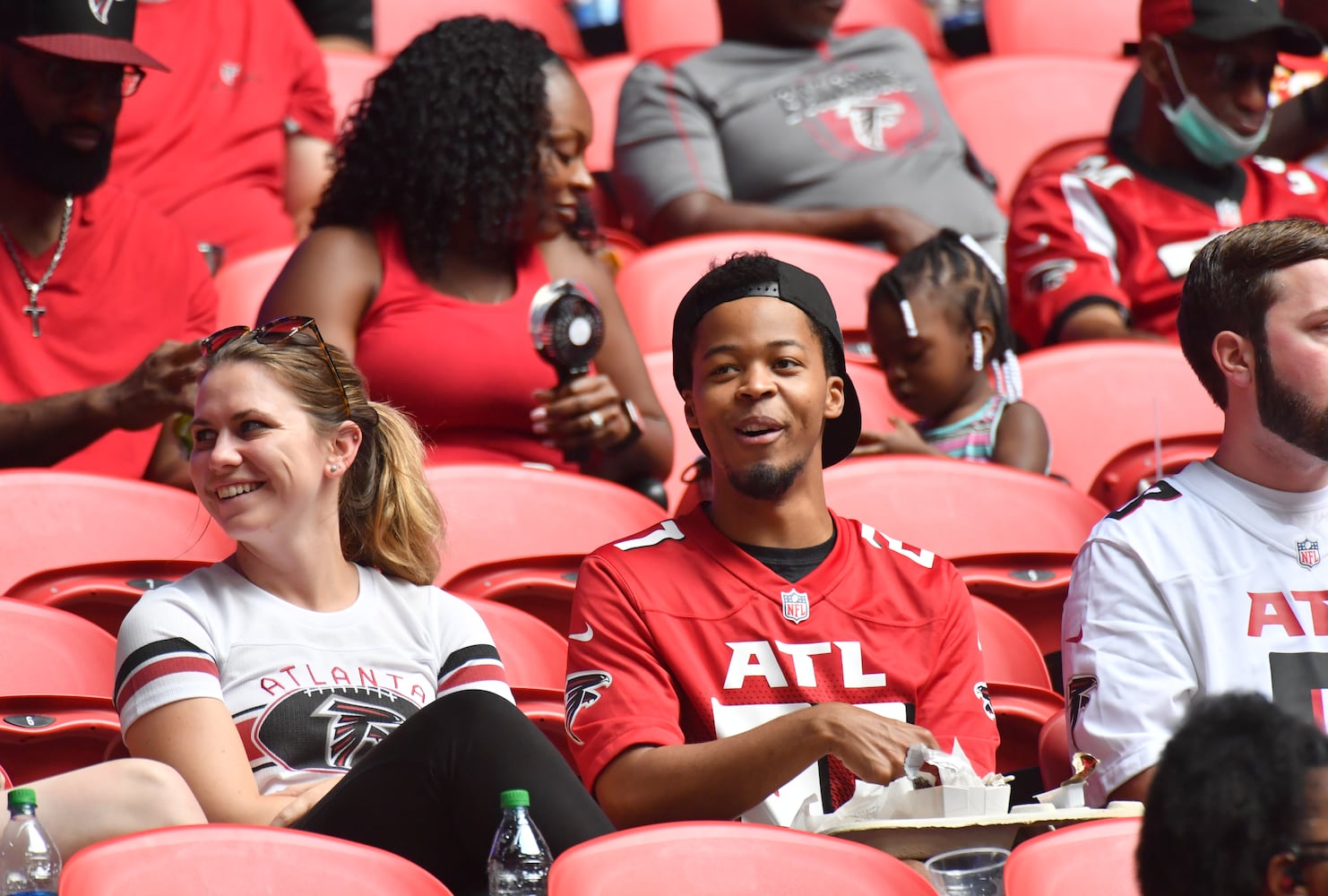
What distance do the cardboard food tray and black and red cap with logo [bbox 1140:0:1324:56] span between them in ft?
9.51

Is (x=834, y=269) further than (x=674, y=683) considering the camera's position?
Yes

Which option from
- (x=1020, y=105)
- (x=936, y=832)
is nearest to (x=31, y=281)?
(x=936, y=832)

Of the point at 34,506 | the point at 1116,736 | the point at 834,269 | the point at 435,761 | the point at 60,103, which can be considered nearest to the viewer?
the point at 435,761

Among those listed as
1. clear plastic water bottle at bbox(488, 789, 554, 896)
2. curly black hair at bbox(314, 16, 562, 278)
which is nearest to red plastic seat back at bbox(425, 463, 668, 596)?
curly black hair at bbox(314, 16, 562, 278)

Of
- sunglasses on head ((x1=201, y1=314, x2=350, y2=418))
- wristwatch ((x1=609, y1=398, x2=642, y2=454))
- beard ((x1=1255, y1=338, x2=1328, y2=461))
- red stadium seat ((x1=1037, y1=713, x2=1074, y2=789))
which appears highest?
sunglasses on head ((x1=201, y1=314, x2=350, y2=418))

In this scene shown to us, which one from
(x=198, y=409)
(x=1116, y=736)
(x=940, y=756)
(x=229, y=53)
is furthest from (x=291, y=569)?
(x=229, y=53)

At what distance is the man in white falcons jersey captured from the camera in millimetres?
2354

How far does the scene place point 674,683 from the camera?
94.2 inches

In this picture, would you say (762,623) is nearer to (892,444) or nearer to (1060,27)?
(892,444)

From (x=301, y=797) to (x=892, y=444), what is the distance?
1.61m

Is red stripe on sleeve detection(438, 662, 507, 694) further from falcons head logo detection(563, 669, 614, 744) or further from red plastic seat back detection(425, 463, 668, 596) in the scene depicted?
red plastic seat back detection(425, 463, 668, 596)

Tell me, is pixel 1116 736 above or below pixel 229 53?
below

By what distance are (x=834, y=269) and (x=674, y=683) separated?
2.15 m

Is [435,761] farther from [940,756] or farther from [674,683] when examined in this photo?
[940,756]
